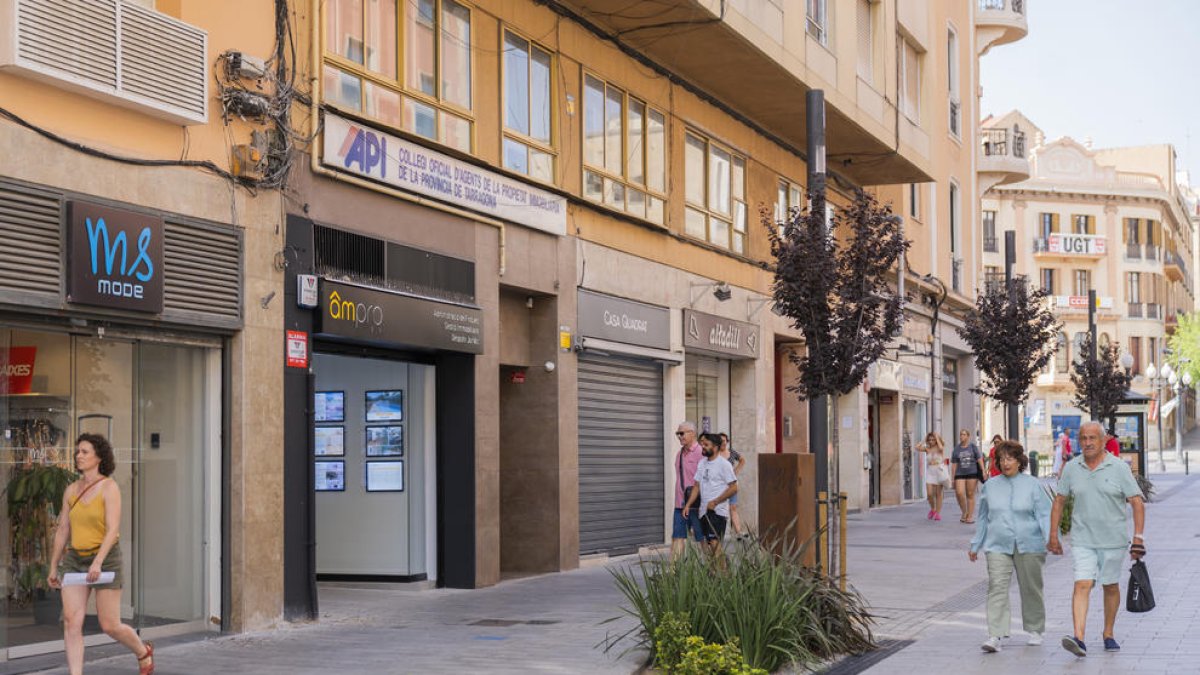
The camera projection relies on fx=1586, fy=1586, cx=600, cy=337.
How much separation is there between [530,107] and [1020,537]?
28.2ft

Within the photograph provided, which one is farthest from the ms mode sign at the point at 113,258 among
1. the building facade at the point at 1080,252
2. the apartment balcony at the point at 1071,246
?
the apartment balcony at the point at 1071,246

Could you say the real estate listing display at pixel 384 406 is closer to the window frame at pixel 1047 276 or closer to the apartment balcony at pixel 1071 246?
the apartment balcony at pixel 1071 246

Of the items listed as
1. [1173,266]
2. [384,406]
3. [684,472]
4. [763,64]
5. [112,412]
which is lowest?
[684,472]

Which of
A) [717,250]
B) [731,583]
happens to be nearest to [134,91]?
[731,583]

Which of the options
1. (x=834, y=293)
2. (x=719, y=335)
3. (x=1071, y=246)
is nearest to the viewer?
(x=834, y=293)

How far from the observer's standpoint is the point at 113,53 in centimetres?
1173

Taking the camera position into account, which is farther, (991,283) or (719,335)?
(991,283)

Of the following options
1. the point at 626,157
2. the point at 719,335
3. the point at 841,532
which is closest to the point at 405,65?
the point at 626,157

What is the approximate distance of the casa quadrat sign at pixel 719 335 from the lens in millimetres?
23453

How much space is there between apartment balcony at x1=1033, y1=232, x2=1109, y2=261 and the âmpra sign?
223ft

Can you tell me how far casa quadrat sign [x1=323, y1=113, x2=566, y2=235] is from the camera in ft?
47.9

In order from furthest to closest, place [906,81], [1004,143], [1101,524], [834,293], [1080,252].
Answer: [1080,252] < [1004,143] < [906,81] < [834,293] < [1101,524]

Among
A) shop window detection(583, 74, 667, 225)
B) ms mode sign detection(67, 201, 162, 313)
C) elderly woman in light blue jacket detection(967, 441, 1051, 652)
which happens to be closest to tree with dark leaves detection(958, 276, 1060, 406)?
shop window detection(583, 74, 667, 225)

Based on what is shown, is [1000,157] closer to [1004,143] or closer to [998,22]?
[1004,143]
